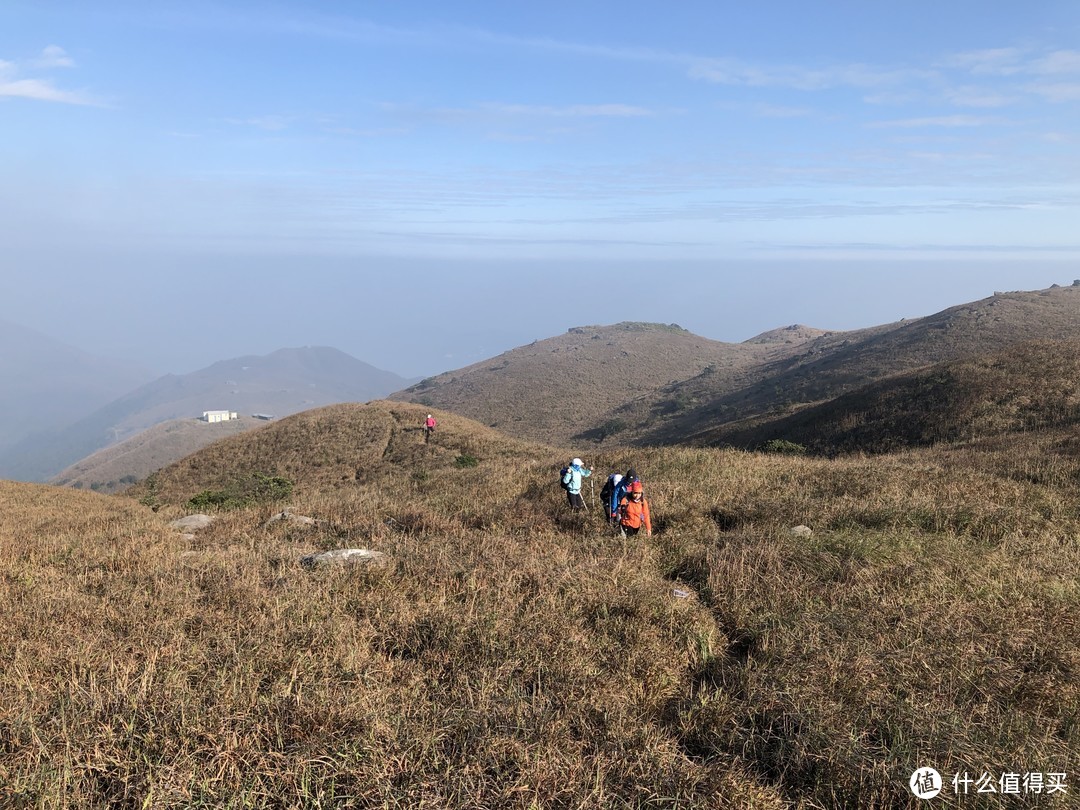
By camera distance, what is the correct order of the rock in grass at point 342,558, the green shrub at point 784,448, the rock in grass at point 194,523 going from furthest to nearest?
the green shrub at point 784,448 → the rock in grass at point 194,523 → the rock in grass at point 342,558

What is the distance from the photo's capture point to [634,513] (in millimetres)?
9695

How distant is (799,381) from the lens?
63.3m

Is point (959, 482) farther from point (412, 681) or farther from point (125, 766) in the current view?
point (125, 766)

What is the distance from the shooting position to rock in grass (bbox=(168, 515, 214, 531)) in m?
11.2

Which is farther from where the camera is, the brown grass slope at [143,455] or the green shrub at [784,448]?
the brown grass slope at [143,455]

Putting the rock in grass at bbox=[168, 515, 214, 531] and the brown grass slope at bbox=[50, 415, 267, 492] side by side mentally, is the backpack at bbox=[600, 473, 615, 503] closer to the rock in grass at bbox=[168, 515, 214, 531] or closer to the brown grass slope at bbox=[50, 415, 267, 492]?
the rock in grass at bbox=[168, 515, 214, 531]

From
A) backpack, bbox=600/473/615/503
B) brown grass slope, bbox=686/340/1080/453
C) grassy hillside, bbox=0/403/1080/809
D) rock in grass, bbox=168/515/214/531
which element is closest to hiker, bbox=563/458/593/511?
backpack, bbox=600/473/615/503

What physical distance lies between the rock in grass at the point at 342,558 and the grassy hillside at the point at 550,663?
335 millimetres

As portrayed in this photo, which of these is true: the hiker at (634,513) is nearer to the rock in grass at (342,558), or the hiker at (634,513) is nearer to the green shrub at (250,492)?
the rock in grass at (342,558)

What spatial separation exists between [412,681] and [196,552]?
5727 mm

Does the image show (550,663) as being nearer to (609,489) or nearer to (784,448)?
(609,489)

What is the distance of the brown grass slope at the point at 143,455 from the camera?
112750 millimetres

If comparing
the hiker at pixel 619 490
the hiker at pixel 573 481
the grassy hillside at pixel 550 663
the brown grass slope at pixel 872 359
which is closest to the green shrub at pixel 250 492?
the grassy hillside at pixel 550 663

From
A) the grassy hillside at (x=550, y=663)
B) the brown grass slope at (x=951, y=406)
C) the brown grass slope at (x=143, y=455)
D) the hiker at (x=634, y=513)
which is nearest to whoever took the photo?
the grassy hillside at (x=550, y=663)
